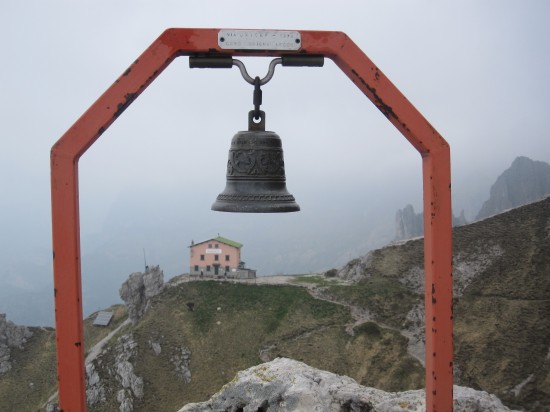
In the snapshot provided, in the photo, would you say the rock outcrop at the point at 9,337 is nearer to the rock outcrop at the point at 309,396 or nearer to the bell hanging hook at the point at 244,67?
the rock outcrop at the point at 309,396

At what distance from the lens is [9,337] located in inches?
1641

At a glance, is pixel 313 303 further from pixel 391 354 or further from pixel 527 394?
pixel 527 394

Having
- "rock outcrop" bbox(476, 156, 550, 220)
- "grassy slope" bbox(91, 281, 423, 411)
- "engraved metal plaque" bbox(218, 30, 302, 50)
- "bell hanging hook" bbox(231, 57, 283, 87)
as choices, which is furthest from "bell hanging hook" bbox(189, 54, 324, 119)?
"rock outcrop" bbox(476, 156, 550, 220)

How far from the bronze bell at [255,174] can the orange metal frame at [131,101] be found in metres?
0.86

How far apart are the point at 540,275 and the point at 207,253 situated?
34712mm

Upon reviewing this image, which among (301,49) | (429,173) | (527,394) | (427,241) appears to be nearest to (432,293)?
(427,241)

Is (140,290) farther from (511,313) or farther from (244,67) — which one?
(244,67)

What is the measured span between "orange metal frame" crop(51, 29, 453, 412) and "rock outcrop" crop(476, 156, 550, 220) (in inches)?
5071

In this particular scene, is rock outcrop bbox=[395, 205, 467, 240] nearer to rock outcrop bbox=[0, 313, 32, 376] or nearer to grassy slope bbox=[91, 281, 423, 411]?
grassy slope bbox=[91, 281, 423, 411]

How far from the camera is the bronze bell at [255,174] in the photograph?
4445 mm

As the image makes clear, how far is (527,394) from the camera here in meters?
26.2

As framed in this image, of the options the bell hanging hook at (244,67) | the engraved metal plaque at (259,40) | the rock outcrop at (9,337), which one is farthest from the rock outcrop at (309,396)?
the rock outcrop at (9,337)

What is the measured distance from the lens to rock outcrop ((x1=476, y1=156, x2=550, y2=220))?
12250cm

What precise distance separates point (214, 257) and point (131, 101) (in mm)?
49926
